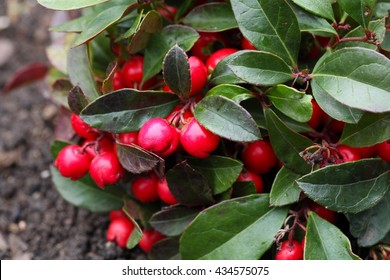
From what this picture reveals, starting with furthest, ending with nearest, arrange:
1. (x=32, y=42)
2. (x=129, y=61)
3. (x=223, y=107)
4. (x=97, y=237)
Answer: (x=32, y=42) < (x=97, y=237) < (x=129, y=61) < (x=223, y=107)

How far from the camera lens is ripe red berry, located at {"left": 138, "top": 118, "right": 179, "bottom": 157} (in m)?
1.31

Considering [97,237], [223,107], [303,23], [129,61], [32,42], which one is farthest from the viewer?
[32,42]

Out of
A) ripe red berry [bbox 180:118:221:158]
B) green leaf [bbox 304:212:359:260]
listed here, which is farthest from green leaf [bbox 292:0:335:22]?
green leaf [bbox 304:212:359:260]

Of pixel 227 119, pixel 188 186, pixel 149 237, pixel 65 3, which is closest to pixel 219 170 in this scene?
pixel 188 186

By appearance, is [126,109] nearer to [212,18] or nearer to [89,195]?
[212,18]

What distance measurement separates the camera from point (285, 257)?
4.58ft

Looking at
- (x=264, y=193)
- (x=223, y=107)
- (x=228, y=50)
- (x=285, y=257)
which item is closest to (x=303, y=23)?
(x=228, y=50)

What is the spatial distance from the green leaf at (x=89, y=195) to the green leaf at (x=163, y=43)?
436 millimetres

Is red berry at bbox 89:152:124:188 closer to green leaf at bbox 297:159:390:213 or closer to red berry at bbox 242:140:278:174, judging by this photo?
red berry at bbox 242:140:278:174

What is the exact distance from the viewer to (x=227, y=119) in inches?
51.6

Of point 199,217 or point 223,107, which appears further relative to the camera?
point 199,217

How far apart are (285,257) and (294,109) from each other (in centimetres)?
35

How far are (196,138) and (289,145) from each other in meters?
0.21

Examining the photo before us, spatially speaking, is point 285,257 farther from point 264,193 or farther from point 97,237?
point 97,237
